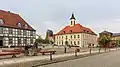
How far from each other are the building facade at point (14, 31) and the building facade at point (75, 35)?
34.4 metres

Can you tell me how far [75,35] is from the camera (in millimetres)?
99938

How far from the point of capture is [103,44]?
253ft

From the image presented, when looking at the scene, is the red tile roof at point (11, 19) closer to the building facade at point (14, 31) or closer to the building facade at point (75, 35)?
the building facade at point (14, 31)

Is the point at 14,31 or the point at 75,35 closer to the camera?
the point at 14,31

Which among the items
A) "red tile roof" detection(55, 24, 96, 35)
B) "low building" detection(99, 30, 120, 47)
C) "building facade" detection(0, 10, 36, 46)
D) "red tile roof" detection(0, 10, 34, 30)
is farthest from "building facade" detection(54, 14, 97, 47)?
"red tile roof" detection(0, 10, 34, 30)

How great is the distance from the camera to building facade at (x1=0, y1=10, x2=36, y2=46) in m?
54.2

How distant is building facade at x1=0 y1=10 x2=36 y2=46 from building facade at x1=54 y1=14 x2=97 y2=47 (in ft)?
113

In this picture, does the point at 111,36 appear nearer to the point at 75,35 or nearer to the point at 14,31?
the point at 75,35

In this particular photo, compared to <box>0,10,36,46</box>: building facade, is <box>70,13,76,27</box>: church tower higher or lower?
higher

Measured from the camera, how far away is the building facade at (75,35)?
9781 cm

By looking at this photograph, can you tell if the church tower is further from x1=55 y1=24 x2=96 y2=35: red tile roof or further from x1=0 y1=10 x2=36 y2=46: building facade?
x1=0 y1=10 x2=36 y2=46: building facade

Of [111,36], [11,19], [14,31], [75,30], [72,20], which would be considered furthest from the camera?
[111,36]

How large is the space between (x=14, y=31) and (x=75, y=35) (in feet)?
154

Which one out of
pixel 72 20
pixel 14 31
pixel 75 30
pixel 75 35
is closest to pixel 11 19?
pixel 14 31
